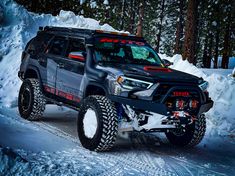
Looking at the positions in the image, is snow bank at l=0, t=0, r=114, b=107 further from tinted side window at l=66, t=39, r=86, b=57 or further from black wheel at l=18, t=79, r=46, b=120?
tinted side window at l=66, t=39, r=86, b=57

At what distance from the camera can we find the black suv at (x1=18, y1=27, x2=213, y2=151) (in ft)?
21.0

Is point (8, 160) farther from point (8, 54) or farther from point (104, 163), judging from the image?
point (8, 54)

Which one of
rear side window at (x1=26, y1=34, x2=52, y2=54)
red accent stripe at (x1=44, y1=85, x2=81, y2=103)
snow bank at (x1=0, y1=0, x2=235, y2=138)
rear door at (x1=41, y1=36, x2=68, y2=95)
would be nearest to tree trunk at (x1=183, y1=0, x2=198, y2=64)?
snow bank at (x1=0, y1=0, x2=235, y2=138)

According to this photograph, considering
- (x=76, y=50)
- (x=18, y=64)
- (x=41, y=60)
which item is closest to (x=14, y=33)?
(x=18, y=64)

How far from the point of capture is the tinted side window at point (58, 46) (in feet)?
26.8

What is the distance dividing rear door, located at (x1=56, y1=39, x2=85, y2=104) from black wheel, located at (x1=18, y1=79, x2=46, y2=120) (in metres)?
0.69

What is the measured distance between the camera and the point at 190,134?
7680mm

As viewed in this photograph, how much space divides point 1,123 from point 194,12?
327 inches

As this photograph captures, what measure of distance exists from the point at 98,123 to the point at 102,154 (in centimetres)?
56

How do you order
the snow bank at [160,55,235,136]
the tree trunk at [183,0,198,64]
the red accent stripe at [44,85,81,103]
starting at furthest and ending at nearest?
the tree trunk at [183,0,198,64] → the snow bank at [160,55,235,136] → the red accent stripe at [44,85,81,103]

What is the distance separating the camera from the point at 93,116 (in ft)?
21.9

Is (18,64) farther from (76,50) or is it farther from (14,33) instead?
(76,50)

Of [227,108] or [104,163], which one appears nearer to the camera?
[104,163]

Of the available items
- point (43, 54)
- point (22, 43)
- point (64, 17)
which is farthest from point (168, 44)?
point (43, 54)
